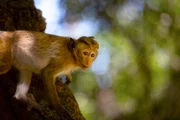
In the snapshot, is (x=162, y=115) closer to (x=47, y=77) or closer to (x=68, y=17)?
(x=47, y=77)

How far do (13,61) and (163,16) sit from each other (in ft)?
8.30

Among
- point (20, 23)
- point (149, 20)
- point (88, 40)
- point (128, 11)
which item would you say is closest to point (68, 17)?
point (128, 11)

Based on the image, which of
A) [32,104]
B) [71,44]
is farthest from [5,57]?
[71,44]

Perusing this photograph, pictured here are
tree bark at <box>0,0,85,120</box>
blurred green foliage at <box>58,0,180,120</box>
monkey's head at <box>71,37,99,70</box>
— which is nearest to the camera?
tree bark at <box>0,0,85,120</box>

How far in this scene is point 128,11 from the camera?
21.1 feet

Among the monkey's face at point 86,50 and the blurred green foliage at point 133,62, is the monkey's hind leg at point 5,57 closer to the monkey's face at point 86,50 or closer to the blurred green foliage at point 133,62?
the monkey's face at point 86,50

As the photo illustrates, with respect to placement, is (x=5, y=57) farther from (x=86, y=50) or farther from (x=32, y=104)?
(x=86, y=50)

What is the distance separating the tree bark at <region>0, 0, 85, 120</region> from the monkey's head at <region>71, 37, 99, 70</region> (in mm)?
507

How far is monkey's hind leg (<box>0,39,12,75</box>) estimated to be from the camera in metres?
3.98

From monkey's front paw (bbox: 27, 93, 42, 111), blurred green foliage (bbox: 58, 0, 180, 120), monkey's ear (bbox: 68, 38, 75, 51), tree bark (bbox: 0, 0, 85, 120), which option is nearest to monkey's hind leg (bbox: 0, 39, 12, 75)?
tree bark (bbox: 0, 0, 85, 120)

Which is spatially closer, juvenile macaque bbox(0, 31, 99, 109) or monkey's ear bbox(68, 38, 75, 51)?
juvenile macaque bbox(0, 31, 99, 109)

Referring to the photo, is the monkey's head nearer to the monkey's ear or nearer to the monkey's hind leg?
the monkey's ear

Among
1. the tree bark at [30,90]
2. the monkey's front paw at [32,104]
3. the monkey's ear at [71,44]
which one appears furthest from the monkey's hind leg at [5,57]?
the monkey's ear at [71,44]

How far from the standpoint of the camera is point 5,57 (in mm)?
4031
